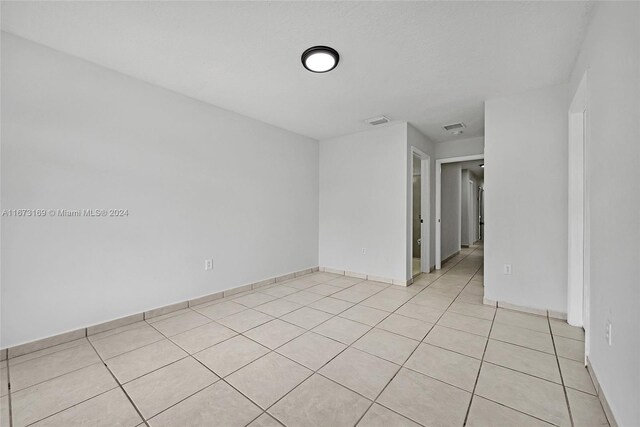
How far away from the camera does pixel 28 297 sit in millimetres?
2064

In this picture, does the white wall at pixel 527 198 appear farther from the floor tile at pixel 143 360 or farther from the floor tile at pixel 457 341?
the floor tile at pixel 143 360

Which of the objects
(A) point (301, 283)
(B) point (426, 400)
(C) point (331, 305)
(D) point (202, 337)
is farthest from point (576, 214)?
(D) point (202, 337)

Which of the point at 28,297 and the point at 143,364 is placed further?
the point at 28,297

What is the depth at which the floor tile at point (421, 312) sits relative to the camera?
276 cm

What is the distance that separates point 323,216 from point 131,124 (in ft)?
10.6

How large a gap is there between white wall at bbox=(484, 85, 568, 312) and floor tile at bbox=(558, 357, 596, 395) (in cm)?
108

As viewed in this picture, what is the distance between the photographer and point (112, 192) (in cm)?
250

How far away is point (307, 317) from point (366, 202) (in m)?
2.29

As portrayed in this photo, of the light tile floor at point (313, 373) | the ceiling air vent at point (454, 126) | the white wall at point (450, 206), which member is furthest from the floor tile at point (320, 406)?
the white wall at point (450, 206)

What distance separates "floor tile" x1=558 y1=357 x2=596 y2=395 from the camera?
165 centimetres

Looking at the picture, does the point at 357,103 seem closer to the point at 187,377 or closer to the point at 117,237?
the point at 117,237

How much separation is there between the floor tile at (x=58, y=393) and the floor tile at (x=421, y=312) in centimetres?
262

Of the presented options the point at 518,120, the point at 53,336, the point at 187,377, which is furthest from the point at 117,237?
the point at 518,120

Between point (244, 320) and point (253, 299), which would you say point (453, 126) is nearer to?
point (253, 299)
